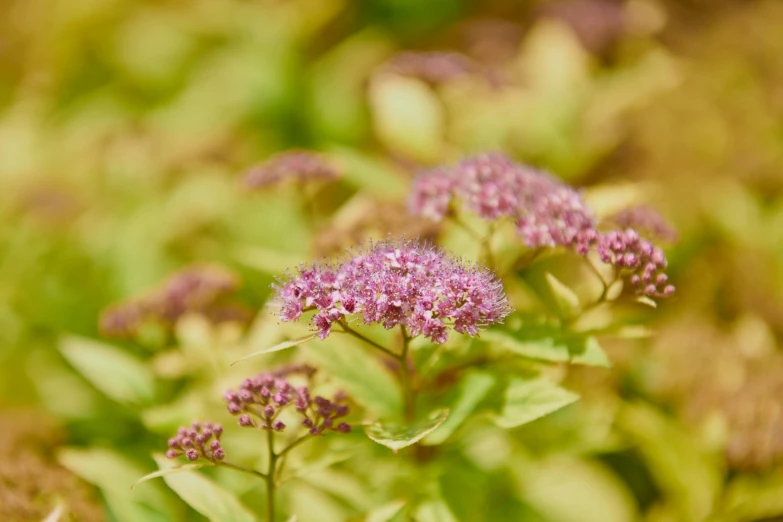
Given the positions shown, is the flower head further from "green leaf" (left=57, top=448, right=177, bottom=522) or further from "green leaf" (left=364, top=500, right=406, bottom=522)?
"green leaf" (left=57, top=448, right=177, bottom=522)

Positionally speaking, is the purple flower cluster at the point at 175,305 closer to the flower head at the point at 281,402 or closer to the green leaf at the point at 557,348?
the flower head at the point at 281,402

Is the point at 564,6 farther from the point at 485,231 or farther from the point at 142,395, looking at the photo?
the point at 142,395

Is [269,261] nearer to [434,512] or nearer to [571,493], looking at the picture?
[434,512]

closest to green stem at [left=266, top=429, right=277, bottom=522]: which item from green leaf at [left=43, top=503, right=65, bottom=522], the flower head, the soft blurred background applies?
the flower head

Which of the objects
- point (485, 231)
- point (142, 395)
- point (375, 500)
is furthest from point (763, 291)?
point (142, 395)

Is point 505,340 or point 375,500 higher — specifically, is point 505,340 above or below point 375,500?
above

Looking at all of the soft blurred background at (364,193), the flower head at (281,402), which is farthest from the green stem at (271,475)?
the soft blurred background at (364,193)
